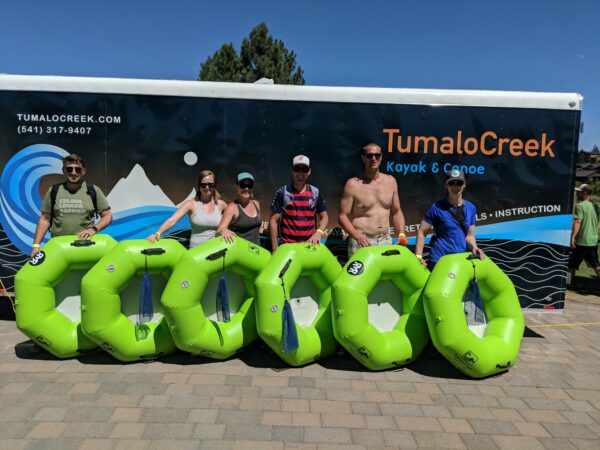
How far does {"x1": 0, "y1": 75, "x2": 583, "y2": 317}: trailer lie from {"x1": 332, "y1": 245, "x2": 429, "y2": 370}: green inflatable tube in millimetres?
746

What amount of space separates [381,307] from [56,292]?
10.5 feet

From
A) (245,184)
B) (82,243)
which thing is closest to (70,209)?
(82,243)

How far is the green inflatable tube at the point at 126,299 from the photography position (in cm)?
392

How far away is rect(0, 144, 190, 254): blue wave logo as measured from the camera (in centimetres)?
479

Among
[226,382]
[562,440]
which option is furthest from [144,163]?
[562,440]

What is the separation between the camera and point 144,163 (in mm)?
4793

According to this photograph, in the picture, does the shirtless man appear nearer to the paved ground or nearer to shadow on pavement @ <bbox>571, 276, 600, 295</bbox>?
Result: the paved ground

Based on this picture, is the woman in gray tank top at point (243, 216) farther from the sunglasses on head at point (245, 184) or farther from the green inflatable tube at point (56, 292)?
the green inflatable tube at point (56, 292)

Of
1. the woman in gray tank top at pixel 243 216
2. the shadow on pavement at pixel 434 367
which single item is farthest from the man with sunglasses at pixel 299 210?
the shadow on pavement at pixel 434 367

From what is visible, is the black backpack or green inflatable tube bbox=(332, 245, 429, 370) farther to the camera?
the black backpack

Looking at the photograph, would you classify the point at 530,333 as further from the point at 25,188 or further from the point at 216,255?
the point at 25,188

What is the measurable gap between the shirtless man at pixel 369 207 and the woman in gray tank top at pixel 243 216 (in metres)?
0.87

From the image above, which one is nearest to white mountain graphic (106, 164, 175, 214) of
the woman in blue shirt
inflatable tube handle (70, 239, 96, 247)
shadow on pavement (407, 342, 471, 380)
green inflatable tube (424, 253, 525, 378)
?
inflatable tube handle (70, 239, 96, 247)

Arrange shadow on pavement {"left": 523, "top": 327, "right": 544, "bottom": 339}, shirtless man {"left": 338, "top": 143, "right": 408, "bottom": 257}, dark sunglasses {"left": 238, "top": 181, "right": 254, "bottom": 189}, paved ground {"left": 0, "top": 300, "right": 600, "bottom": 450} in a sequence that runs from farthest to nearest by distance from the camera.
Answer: shadow on pavement {"left": 523, "top": 327, "right": 544, "bottom": 339} → shirtless man {"left": 338, "top": 143, "right": 408, "bottom": 257} → dark sunglasses {"left": 238, "top": 181, "right": 254, "bottom": 189} → paved ground {"left": 0, "top": 300, "right": 600, "bottom": 450}
